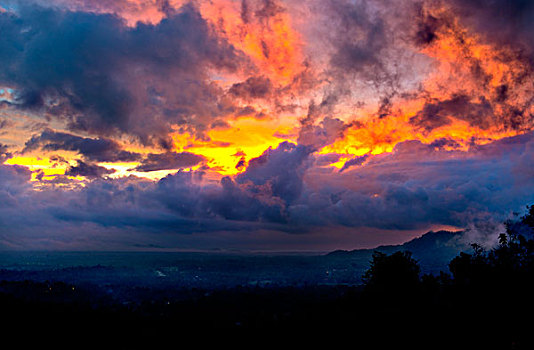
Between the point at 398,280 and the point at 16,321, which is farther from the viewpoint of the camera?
the point at 16,321

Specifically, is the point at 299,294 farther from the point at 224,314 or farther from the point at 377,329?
the point at 377,329

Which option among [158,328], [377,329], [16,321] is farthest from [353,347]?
[16,321]

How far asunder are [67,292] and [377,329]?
499 feet

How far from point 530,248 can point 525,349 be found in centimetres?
2590

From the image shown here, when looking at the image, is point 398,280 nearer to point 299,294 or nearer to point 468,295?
point 468,295

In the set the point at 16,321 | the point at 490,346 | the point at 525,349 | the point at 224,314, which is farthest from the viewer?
the point at 224,314

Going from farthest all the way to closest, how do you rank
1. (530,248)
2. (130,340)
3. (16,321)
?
(16,321) < (130,340) < (530,248)

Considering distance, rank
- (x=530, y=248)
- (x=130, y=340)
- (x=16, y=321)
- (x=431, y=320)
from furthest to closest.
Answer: (x=16, y=321) → (x=130, y=340) → (x=530, y=248) → (x=431, y=320)

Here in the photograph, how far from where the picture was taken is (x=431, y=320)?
124 feet

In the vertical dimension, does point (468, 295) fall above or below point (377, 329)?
above

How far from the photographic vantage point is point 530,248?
45219 millimetres

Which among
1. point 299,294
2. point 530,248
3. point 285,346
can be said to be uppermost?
point 530,248

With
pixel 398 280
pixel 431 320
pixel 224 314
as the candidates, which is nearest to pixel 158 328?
pixel 224 314

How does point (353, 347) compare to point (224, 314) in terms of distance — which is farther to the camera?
point (224, 314)
